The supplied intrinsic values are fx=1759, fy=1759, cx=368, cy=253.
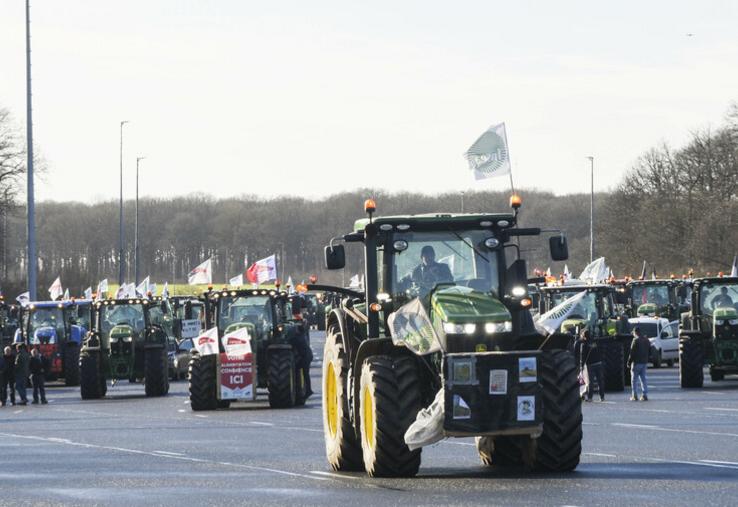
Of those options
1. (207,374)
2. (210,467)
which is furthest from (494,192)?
(210,467)

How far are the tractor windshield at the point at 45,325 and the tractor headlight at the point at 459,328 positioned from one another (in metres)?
32.7

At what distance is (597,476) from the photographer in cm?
1745

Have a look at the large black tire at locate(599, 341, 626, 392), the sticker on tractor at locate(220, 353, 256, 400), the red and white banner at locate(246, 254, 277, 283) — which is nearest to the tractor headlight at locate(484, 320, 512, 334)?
the sticker on tractor at locate(220, 353, 256, 400)

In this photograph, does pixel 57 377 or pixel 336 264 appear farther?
pixel 57 377

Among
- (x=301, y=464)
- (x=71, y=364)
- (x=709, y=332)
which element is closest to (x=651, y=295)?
(x=709, y=332)

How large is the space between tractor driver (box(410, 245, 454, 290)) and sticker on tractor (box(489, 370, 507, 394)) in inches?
73.2

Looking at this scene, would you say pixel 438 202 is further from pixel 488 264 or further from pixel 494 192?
pixel 488 264

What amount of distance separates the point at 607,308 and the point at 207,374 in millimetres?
10643

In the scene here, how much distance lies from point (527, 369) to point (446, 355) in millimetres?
800

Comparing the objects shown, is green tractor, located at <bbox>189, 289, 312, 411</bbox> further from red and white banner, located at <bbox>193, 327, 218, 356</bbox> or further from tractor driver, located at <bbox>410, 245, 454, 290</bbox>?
tractor driver, located at <bbox>410, 245, 454, 290</bbox>

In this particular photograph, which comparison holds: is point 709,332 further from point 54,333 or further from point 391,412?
point 391,412

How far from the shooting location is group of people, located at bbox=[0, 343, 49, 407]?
4153 centimetres

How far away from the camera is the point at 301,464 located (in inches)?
798

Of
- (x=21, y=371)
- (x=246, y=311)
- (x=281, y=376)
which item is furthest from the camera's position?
(x=21, y=371)
